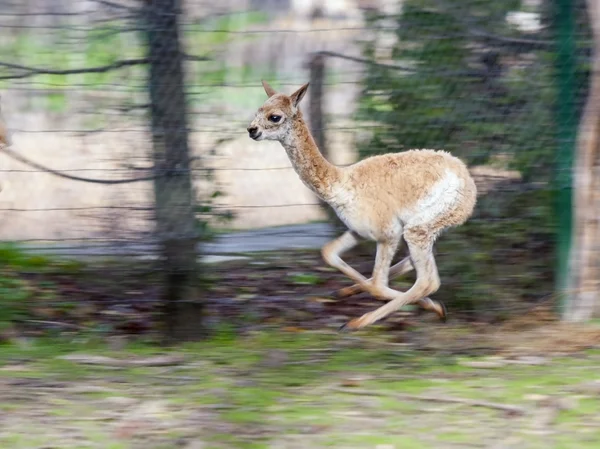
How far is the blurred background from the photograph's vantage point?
631 cm

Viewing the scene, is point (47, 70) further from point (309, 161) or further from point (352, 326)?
point (352, 326)

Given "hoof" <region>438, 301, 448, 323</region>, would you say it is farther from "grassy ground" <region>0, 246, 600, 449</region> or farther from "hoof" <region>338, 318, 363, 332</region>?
"hoof" <region>338, 318, 363, 332</region>

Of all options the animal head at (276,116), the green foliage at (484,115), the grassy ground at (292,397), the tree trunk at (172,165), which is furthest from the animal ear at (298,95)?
the grassy ground at (292,397)

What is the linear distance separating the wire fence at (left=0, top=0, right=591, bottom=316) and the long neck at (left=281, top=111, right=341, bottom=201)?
14.2 inches

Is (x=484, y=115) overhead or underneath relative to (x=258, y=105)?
underneath

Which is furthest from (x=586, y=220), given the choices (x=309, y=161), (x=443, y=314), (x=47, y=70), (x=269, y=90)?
(x=47, y=70)

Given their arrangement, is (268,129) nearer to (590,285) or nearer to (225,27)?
(225,27)

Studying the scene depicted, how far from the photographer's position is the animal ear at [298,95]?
6453mm

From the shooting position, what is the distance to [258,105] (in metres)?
6.90

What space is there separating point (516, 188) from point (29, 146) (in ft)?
10.5

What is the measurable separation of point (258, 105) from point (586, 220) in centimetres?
223

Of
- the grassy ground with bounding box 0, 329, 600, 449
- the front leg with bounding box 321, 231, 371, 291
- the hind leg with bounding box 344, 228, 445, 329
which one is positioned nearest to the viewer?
the grassy ground with bounding box 0, 329, 600, 449

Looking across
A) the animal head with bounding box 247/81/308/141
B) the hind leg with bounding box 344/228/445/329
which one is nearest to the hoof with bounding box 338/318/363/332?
the hind leg with bounding box 344/228/445/329

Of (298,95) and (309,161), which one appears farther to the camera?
(309,161)
